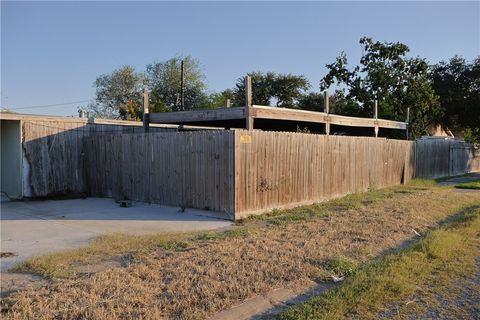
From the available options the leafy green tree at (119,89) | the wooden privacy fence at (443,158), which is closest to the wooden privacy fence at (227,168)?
the wooden privacy fence at (443,158)

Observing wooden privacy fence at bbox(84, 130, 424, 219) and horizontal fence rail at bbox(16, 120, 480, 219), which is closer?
wooden privacy fence at bbox(84, 130, 424, 219)

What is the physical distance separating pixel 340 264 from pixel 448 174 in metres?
23.4

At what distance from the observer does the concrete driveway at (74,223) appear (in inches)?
302

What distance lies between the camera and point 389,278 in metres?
5.47

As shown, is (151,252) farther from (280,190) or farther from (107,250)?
(280,190)

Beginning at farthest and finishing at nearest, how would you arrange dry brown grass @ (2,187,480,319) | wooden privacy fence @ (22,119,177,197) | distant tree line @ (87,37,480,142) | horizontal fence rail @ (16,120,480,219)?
distant tree line @ (87,37,480,142) → wooden privacy fence @ (22,119,177,197) → horizontal fence rail @ (16,120,480,219) → dry brown grass @ (2,187,480,319)

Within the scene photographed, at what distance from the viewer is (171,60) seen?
4856cm

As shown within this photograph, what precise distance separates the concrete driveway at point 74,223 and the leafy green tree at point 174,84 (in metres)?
34.3

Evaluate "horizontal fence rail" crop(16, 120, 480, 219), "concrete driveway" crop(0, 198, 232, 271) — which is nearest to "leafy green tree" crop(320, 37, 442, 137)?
"horizontal fence rail" crop(16, 120, 480, 219)

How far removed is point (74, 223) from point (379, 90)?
86.6 ft

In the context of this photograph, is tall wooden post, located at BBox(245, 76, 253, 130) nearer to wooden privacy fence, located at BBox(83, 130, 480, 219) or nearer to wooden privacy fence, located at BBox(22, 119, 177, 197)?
wooden privacy fence, located at BBox(83, 130, 480, 219)

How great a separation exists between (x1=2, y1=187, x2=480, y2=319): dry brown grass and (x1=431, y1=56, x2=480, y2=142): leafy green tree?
28630 millimetres

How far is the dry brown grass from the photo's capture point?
4496 millimetres

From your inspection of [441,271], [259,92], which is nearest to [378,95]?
[259,92]
